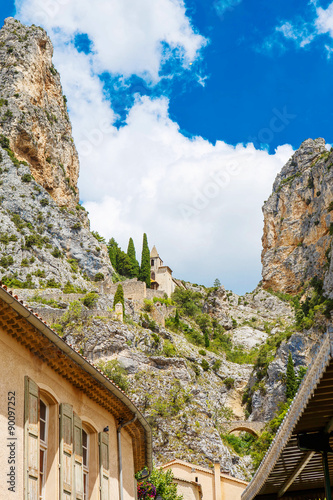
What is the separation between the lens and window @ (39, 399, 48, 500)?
448 inches

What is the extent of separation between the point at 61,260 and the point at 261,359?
91.0 feet

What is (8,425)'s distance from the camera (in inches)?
397

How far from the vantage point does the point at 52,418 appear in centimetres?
1210

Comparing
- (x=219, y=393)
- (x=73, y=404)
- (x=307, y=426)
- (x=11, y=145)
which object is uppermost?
(x=11, y=145)

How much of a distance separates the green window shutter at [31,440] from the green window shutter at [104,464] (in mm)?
3881

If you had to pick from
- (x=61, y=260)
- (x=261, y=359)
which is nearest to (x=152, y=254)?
(x=61, y=260)

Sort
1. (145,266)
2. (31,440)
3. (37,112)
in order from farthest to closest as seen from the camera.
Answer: (145,266)
(37,112)
(31,440)

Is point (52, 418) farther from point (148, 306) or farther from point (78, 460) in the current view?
point (148, 306)

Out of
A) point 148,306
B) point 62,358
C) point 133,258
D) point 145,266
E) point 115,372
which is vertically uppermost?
point 133,258

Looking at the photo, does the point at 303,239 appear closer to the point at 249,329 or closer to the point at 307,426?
the point at 249,329

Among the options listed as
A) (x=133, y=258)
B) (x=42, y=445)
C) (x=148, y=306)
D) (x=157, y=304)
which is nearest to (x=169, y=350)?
(x=148, y=306)

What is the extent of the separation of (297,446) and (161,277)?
274 feet

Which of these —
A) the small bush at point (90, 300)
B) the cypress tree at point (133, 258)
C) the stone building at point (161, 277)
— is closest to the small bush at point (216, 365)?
the small bush at point (90, 300)

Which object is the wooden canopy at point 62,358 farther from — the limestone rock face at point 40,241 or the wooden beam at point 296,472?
the limestone rock face at point 40,241
